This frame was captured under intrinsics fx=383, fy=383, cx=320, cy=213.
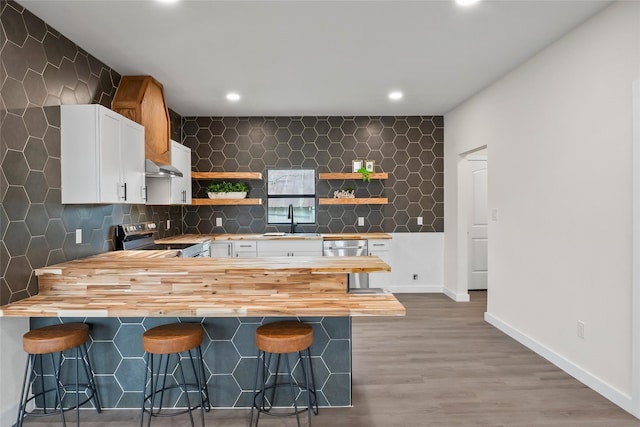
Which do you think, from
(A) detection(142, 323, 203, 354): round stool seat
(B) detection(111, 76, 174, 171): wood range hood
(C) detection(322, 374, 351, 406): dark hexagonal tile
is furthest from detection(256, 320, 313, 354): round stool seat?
(B) detection(111, 76, 174, 171): wood range hood

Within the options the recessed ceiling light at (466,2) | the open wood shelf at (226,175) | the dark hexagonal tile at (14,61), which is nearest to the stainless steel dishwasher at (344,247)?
the open wood shelf at (226,175)

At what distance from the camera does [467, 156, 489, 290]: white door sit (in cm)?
578

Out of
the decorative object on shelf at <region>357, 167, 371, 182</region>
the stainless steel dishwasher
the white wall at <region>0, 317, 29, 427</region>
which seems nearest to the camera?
the white wall at <region>0, 317, 29, 427</region>

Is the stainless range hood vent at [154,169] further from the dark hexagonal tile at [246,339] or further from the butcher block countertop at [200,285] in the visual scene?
the dark hexagonal tile at [246,339]

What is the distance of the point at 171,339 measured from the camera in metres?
2.17

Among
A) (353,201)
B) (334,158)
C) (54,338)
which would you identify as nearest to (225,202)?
(334,158)

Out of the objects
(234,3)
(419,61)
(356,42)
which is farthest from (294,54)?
(419,61)

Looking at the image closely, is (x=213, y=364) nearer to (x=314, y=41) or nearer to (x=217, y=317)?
(x=217, y=317)

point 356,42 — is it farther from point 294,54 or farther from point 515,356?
point 515,356

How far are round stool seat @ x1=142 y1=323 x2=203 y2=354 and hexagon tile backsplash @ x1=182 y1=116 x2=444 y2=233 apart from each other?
344cm

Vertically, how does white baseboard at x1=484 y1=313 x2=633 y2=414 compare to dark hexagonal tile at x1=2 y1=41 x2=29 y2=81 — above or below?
below

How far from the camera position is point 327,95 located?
14.9 feet

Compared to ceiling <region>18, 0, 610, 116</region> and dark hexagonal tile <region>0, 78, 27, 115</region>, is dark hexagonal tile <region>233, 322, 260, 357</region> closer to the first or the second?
dark hexagonal tile <region>0, 78, 27, 115</region>

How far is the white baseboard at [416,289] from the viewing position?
568 cm
